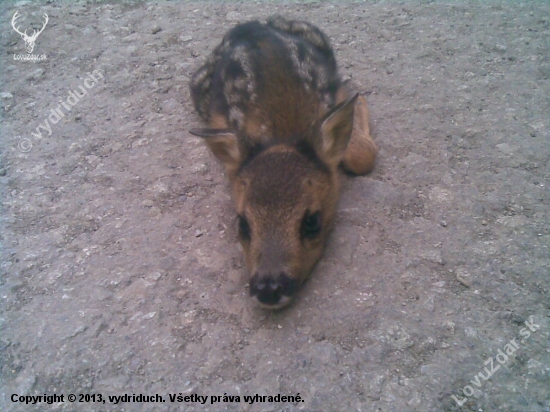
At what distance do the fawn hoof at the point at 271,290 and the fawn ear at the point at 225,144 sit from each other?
1.22 m

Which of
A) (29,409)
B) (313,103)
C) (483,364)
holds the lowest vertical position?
(29,409)

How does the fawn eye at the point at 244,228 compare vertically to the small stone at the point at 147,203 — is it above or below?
above

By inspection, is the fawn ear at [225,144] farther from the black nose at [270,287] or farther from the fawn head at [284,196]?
the black nose at [270,287]

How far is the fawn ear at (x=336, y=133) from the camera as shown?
4035mm

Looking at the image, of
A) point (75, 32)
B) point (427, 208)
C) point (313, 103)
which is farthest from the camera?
Result: point (75, 32)

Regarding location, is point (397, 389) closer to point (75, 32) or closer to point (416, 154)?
point (416, 154)

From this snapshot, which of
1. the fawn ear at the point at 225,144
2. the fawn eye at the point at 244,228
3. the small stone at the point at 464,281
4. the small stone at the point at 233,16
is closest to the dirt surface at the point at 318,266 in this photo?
the small stone at the point at 464,281

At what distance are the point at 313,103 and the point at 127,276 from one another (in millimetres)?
2222

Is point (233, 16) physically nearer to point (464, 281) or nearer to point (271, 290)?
point (271, 290)

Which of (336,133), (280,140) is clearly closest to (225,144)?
(280,140)

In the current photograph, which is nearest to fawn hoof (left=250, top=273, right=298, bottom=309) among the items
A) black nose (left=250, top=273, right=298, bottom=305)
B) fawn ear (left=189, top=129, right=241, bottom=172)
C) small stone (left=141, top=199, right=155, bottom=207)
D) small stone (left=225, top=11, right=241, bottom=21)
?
black nose (left=250, top=273, right=298, bottom=305)

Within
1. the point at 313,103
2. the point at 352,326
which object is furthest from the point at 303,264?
the point at 313,103

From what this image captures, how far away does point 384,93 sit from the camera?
5.77 m

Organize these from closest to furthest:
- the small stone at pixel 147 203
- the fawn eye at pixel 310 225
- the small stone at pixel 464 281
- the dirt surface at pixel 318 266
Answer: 1. the dirt surface at pixel 318 266
2. the small stone at pixel 464 281
3. the fawn eye at pixel 310 225
4. the small stone at pixel 147 203
